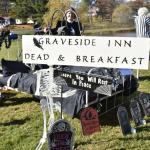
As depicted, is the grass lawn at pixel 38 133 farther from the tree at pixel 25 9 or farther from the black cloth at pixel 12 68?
the tree at pixel 25 9

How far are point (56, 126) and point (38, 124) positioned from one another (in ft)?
5.39

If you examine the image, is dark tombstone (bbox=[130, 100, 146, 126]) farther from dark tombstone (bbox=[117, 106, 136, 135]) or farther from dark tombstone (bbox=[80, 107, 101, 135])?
dark tombstone (bbox=[80, 107, 101, 135])

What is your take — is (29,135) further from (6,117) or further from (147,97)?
(147,97)

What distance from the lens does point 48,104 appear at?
4930 mm

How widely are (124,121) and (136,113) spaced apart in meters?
0.37

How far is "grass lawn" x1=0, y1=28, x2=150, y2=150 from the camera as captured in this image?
5.23m

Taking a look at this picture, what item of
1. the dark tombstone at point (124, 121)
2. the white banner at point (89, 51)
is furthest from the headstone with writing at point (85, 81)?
the dark tombstone at point (124, 121)

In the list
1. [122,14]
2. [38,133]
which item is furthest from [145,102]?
[122,14]

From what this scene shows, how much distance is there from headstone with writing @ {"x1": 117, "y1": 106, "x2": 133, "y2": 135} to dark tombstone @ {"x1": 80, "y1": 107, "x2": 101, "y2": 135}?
0.54 meters

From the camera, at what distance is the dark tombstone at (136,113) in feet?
18.8

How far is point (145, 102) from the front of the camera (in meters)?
6.09

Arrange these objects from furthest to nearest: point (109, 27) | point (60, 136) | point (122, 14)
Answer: point (122, 14) → point (109, 27) → point (60, 136)

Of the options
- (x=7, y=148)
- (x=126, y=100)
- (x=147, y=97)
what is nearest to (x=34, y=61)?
(x=7, y=148)

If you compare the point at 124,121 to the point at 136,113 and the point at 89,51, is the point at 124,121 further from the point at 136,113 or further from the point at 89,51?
the point at 89,51
